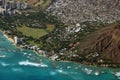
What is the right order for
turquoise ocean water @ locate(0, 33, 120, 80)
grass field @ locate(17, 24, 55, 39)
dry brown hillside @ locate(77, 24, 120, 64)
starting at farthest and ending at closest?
1. grass field @ locate(17, 24, 55, 39)
2. dry brown hillside @ locate(77, 24, 120, 64)
3. turquoise ocean water @ locate(0, 33, 120, 80)

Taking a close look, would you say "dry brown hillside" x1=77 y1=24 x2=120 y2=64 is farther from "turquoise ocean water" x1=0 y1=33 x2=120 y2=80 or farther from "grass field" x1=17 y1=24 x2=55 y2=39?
"grass field" x1=17 y1=24 x2=55 y2=39

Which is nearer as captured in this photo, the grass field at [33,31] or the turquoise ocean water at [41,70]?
the turquoise ocean water at [41,70]

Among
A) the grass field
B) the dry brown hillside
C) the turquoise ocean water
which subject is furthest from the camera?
the grass field

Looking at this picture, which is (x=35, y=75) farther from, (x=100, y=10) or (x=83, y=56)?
(x=100, y=10)

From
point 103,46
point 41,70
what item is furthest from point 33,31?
point 41,70

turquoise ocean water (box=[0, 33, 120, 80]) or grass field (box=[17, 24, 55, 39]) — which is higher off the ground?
grass field (box=[17, 24, 55, 39])

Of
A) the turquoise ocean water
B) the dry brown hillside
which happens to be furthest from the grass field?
the turquoise ocean water

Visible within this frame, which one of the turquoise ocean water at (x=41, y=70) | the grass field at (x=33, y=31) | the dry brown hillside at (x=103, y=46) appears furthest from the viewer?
the grass field at (x=33, y=31)

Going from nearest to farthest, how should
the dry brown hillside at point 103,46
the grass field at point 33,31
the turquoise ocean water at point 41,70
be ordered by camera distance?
1. the turquoise ocean water at point 41,70
2. the dry brown hillside at point 103,46
3. the grass field at point 33,31

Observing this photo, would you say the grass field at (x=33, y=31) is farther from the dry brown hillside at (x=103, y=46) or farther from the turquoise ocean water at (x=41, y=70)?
the turquoise ocean water at (x=41, y=70)

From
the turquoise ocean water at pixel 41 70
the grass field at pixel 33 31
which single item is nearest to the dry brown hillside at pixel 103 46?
the turquoise ocean water at pixel 41 70
